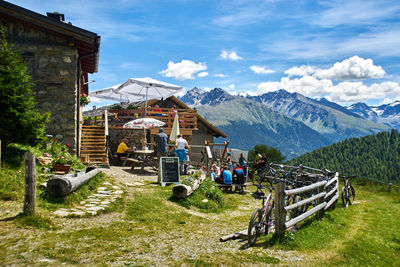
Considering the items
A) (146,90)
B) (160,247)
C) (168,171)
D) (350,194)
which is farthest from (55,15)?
(350,194)

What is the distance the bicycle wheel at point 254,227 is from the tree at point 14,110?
284 inches

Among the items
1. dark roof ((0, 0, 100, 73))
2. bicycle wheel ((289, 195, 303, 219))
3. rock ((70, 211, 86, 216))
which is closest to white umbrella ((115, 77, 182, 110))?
dark roof ((0, 0, 100, 73))

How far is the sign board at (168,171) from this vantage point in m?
11.9

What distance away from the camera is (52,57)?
13539 mm

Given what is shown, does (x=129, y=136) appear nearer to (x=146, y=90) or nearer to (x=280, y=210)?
(x=146, y=90)

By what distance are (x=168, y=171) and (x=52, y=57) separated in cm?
696

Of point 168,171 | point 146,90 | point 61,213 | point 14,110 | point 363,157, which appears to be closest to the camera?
point 61,213

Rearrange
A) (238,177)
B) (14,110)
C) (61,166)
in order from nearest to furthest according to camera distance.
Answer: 1. (14,110)
2. (61,166)
3. (238,177)

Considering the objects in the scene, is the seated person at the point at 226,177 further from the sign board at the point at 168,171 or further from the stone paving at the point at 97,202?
the stone paving at the point at 97,202

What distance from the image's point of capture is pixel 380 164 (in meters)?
107

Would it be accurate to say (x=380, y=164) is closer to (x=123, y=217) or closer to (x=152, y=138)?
(x=152, y=138)

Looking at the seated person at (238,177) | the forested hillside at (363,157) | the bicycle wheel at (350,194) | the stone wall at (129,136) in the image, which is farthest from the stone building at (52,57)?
the forested hillside at (363,157)

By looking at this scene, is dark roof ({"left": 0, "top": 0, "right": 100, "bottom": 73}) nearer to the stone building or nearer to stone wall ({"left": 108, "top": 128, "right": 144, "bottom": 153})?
the stone building

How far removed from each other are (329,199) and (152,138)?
1452 cm
